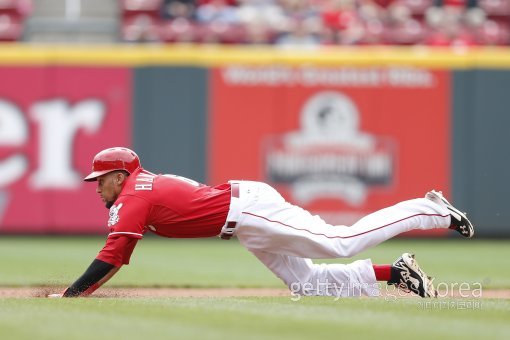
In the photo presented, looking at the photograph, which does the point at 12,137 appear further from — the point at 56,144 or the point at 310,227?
the point at 310,227

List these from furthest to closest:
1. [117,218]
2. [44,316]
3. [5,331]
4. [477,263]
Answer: [477,263] → [117,218] → [44,316] → [5,331]

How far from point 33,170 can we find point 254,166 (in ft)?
9.13

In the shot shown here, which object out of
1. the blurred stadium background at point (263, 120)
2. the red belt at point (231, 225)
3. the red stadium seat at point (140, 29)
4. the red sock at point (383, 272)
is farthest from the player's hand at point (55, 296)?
the red stadium seat at point (140, 29)

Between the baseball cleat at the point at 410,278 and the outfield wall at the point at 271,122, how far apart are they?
6.63 m

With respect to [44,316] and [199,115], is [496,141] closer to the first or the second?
[199,115]

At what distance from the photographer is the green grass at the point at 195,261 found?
29.8ft

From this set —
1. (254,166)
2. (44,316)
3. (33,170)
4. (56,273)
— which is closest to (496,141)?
(254,166)

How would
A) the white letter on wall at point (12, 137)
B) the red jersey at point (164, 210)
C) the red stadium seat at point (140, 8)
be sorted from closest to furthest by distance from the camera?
1. the red jersey at point (164, 210)
2. the white letter on wall at point (12, 137)
3. the red stadium seat at point (140, 8)

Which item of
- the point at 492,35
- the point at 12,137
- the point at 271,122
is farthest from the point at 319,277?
the point at 492,35

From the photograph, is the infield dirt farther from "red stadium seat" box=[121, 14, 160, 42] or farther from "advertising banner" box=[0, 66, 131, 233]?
"red stadium seat" box=[121, 14, 160, 42]

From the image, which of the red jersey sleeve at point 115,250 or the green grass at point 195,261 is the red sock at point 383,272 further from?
the green grass at point 195,261

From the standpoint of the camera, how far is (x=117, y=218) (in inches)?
256

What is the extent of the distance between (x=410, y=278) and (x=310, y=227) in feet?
2.78

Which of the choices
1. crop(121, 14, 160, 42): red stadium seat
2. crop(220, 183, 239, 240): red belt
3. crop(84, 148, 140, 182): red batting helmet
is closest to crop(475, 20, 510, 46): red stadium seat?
crop(121, 14, 160, 42): red stadium seat
